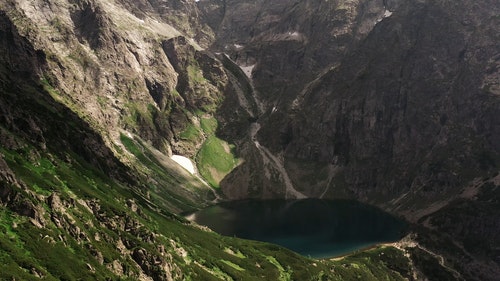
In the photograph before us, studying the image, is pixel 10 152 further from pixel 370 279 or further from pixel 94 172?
pixel 370 279

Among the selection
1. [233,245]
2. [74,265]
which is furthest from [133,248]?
[233,245]

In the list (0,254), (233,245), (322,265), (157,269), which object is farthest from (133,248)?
(322,265)

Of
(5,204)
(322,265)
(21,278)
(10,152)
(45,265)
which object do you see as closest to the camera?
(21,278)

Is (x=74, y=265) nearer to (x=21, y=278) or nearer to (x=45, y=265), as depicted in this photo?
(x=45, y=265)

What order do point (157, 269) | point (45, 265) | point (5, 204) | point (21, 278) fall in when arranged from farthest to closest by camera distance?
point (157, 269), point (5, 204), point (45, 265), point (21, 278)

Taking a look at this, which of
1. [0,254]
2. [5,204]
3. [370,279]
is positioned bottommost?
[370,279]

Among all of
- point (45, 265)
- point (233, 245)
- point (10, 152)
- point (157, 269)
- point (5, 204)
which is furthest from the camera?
point (233, 245)

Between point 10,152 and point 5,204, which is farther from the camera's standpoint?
point 10,152

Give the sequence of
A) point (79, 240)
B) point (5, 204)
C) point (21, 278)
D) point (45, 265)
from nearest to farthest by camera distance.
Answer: point (21, 278) < point (45, 265) < point (5, 204) < point (79, 240)

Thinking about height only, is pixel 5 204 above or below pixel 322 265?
above
